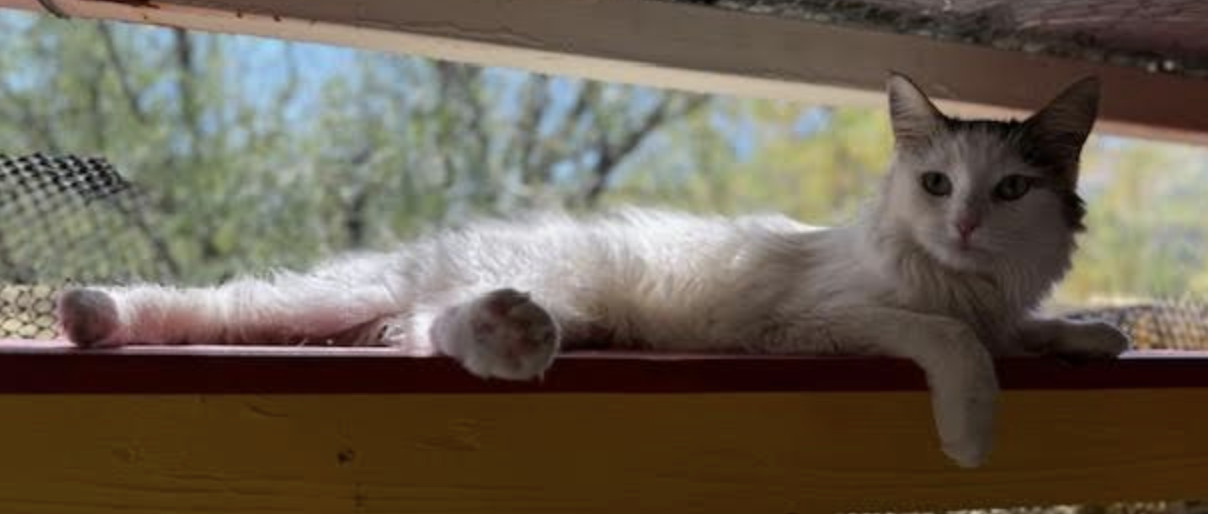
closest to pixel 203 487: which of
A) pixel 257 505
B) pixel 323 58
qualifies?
pixel 257 505

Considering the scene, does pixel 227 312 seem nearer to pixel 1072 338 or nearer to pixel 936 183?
pixel 936 183

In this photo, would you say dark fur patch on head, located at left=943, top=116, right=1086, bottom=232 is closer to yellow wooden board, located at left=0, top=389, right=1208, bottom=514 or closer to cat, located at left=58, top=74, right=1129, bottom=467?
cat, located at left=58, top=74, right=1129, bottom=467

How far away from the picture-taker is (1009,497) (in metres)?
1.34

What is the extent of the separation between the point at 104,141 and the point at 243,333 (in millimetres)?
2015

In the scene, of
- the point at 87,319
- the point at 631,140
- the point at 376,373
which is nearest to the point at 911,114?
the point at 376,373

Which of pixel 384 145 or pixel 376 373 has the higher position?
pixel 384 145

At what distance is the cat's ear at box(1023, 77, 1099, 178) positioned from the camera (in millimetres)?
1519

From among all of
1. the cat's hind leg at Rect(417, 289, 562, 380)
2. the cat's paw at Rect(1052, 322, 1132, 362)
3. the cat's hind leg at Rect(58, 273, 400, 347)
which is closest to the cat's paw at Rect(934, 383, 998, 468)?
the cat's paw at Rect(1052, 322, 1132, 362)

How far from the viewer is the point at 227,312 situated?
127 centimetres

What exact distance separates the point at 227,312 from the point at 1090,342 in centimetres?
92

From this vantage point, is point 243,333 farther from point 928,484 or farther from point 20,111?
point 20,111

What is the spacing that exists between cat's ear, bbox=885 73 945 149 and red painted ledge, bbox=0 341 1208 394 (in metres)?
0.37

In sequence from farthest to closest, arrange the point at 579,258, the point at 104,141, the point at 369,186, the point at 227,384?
1. the point at 369,186
2. the point at 104,141
3. the point at 579,258
4. the point at 227,384

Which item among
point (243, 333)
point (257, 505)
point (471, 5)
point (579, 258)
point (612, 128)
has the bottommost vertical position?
point (257, 505)
